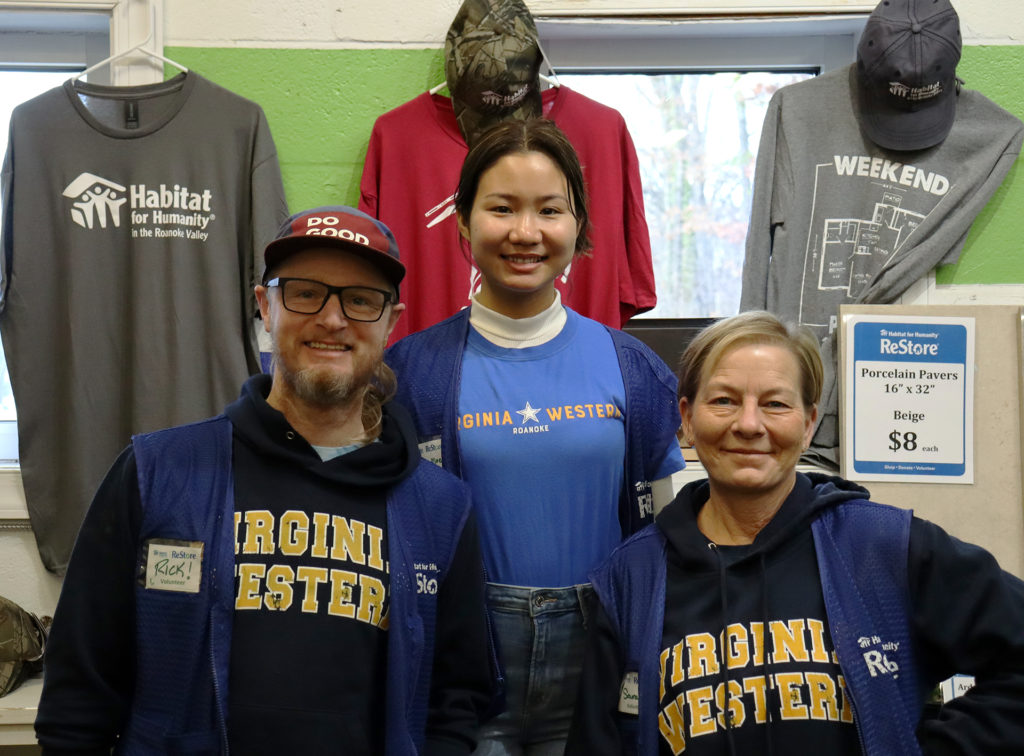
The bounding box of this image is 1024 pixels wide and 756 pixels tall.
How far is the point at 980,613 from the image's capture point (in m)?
1.24

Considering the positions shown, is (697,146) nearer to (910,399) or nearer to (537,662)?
(910,399)

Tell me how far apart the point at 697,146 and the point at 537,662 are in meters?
1.78

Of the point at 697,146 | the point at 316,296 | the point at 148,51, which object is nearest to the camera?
the point at 316,296

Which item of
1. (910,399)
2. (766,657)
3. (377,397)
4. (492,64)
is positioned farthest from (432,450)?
(910,399)

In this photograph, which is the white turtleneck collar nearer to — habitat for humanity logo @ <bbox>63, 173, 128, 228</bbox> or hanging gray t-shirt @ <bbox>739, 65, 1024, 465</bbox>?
hanging gray t-shirt @ <bbox>739, 65, 1024, 465</bbox>

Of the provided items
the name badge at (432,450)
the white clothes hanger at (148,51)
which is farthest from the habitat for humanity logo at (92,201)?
the name badge at (432,450)

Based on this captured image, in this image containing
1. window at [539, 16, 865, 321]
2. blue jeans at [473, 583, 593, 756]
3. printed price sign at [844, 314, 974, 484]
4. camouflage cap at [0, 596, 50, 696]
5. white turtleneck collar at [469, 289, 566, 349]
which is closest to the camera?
blue jeans at [473, 583, 593, 756]

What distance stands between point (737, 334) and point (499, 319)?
0.39 metres

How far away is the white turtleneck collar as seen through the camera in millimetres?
1563

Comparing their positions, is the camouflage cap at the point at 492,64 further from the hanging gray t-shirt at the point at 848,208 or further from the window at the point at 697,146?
the hanging gray t-shirt at the point at 848,208

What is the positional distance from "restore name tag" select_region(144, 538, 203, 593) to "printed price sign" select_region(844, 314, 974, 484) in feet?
5.43

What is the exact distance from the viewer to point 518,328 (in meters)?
1.56

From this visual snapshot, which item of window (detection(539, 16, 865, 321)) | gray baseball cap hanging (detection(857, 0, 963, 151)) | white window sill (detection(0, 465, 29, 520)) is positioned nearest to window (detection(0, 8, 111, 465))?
white window sill (detection(0, 465, 29, 520))

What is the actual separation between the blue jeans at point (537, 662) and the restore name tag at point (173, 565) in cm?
44
